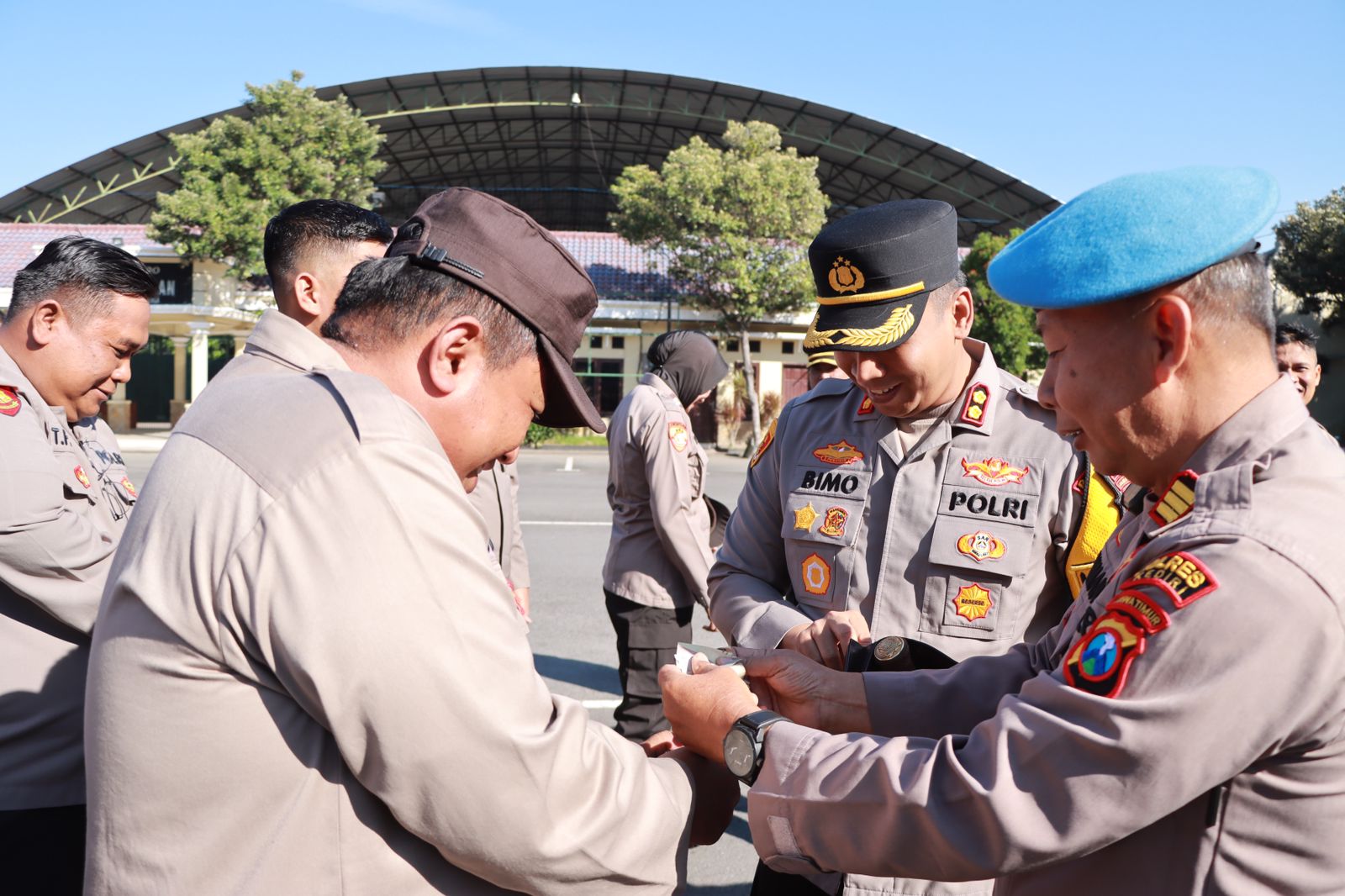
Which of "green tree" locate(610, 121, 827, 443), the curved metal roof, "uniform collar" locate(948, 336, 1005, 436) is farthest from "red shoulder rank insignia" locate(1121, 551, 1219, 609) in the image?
the curved metal roof

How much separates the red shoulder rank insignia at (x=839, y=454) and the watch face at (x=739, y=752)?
110cm

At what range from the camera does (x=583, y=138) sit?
40.8 m

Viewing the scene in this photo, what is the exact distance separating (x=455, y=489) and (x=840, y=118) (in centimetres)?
3719

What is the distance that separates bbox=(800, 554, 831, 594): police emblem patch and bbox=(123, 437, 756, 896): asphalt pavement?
2.34 feet

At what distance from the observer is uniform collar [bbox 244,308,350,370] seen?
1567 millimetres

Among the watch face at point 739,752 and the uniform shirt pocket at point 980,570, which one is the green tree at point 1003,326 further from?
the watch face at point 739,752

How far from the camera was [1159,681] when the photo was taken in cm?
116

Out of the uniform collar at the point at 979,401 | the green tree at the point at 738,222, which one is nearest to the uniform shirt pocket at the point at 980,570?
the uniform collar at the point at 979,401

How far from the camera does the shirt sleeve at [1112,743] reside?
3.69 feet

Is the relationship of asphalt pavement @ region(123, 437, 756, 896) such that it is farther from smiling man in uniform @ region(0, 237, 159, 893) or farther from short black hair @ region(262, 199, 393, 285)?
short black hair @ region(262, 199, 393, 285)

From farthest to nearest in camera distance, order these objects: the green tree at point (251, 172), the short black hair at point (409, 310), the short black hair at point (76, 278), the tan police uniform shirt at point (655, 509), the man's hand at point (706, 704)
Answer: the green tree at point (251, 172) → the tan police uniform shirt at point (655, 509) → the short black hair at point (76, 278) → the man's hand at point (706, 704) → the short black hair at point (409, 310)

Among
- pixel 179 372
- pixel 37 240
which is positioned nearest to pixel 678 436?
pixel 179 372

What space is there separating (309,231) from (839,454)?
1927 mm

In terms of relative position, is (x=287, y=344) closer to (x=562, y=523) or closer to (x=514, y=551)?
(x=514, y=551)
